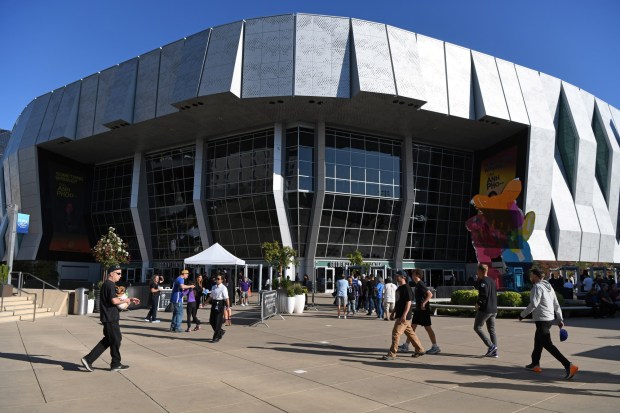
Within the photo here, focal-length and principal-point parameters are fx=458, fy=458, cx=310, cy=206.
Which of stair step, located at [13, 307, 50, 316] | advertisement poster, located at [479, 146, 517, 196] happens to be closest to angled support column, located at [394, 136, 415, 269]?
advertisement poster, located at [479, 146, 517, 196]

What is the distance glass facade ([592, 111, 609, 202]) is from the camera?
150 feet

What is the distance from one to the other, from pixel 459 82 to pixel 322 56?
11368 millimetres

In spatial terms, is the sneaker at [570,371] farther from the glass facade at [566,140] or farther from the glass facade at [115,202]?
the glass facade at [115,202]

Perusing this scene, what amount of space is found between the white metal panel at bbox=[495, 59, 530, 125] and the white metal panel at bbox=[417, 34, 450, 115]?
6126 millimetres

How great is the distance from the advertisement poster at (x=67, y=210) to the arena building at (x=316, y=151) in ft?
0.71

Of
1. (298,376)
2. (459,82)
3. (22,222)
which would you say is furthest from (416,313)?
(22,222)

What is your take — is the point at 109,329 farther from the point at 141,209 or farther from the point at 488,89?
the point at 141,209

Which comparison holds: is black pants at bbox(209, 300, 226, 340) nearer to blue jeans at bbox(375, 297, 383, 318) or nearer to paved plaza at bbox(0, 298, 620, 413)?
paved plaza at bbox(0, 298, 620, 413)

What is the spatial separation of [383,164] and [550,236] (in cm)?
1563

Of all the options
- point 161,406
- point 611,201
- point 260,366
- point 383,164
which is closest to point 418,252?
point 383,164

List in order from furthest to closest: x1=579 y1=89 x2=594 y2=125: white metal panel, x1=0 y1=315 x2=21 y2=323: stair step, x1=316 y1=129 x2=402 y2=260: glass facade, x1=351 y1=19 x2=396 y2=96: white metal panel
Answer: x1=579 y1=89 x2=594 y2=125: white metal panel < x1=316 y1=129 x2=402 y2=260: glass facade < x1=351 y1=19 x2=396 y2=96: white metal panel < x1=0 y1=315 x2=21 y2=323: stair step

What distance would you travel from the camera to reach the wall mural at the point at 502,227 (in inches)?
1271

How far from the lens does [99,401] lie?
604 centimetres

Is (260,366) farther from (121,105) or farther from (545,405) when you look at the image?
(121,105)
